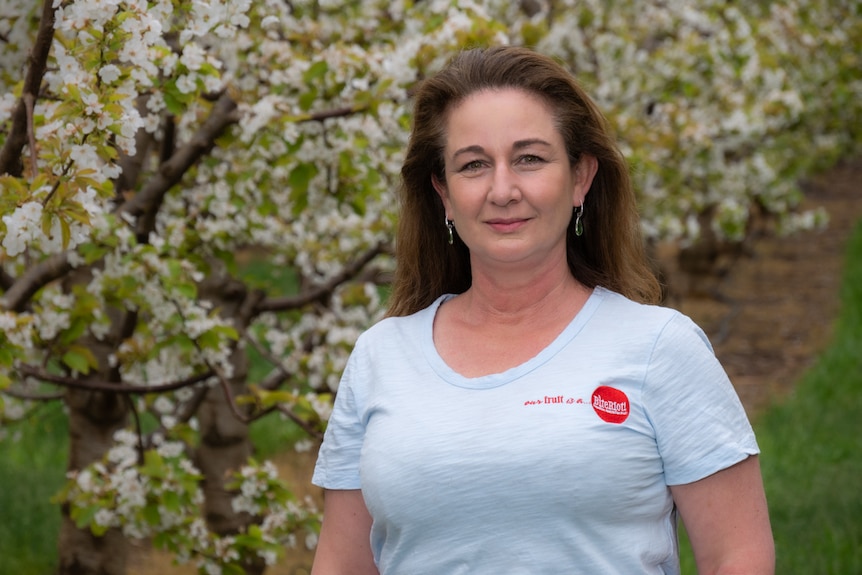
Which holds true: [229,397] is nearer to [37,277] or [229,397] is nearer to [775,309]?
[37,277]

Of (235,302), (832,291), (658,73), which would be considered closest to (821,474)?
(658,73)

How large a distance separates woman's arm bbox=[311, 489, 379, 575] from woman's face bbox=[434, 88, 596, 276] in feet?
1.87

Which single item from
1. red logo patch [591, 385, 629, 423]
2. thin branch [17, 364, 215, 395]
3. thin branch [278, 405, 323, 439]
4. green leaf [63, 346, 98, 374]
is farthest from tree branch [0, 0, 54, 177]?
red logo patch [591, 385, 629, 423]

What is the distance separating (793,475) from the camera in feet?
24.7

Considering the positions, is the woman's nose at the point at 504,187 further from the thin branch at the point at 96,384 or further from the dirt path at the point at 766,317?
the dirt path at the point at 766,317

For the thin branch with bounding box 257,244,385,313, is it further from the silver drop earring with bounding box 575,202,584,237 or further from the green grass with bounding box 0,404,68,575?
the silver drop earring with bounding box 575,202,584,237

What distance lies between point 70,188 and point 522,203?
1.01m

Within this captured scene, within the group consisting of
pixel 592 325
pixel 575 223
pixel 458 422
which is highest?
pixel 575 223

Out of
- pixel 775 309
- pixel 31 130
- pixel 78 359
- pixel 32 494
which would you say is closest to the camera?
pixel 31 130

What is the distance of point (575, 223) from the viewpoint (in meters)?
2.56

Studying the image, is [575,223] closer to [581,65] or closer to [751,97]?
[581,65]

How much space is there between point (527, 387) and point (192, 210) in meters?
→ 2.89

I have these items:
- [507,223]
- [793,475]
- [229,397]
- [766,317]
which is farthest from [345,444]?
[766,317]

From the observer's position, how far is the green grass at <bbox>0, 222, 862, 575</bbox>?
605 cm
